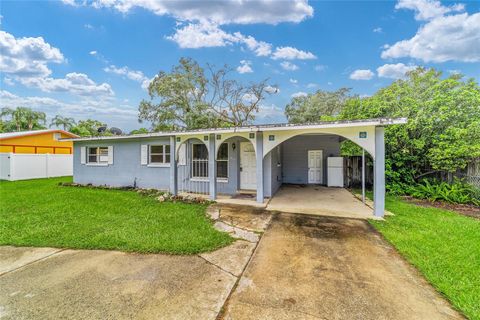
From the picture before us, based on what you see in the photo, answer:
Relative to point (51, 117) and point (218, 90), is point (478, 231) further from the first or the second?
point (51, 117)

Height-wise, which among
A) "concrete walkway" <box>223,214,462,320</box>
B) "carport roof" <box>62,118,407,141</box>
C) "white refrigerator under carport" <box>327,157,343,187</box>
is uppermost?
"carport roof" <box>62,118,407,141</box>

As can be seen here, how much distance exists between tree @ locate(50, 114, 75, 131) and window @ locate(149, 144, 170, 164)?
2874 centimetres

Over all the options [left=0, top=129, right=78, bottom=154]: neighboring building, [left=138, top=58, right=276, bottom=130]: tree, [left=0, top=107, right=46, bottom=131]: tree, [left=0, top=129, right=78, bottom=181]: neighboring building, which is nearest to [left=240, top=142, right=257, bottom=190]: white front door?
[left=0, top=129, right=78, bottom=181]: neighboring building

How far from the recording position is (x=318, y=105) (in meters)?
23.3

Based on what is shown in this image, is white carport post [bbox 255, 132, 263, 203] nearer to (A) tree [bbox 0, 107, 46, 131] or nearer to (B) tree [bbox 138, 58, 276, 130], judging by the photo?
(B) tree [bbox 138, 58, 276, 130]

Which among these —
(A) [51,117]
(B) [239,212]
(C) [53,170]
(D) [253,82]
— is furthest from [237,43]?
(A) [51,117]

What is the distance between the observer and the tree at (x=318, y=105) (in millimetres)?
23219

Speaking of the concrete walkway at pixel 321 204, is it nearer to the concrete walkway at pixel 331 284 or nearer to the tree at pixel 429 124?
the concrete walkway at pixel 331 284

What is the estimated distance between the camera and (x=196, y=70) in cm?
2150

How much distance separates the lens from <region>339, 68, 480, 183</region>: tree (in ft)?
23.7

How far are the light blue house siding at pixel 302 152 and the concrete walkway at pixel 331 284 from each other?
725 centimetres

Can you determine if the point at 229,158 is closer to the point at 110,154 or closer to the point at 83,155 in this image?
the point at 110,154

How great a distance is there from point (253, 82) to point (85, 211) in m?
18.4

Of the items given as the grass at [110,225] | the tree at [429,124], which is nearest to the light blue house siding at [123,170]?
the grass at [110,225]
